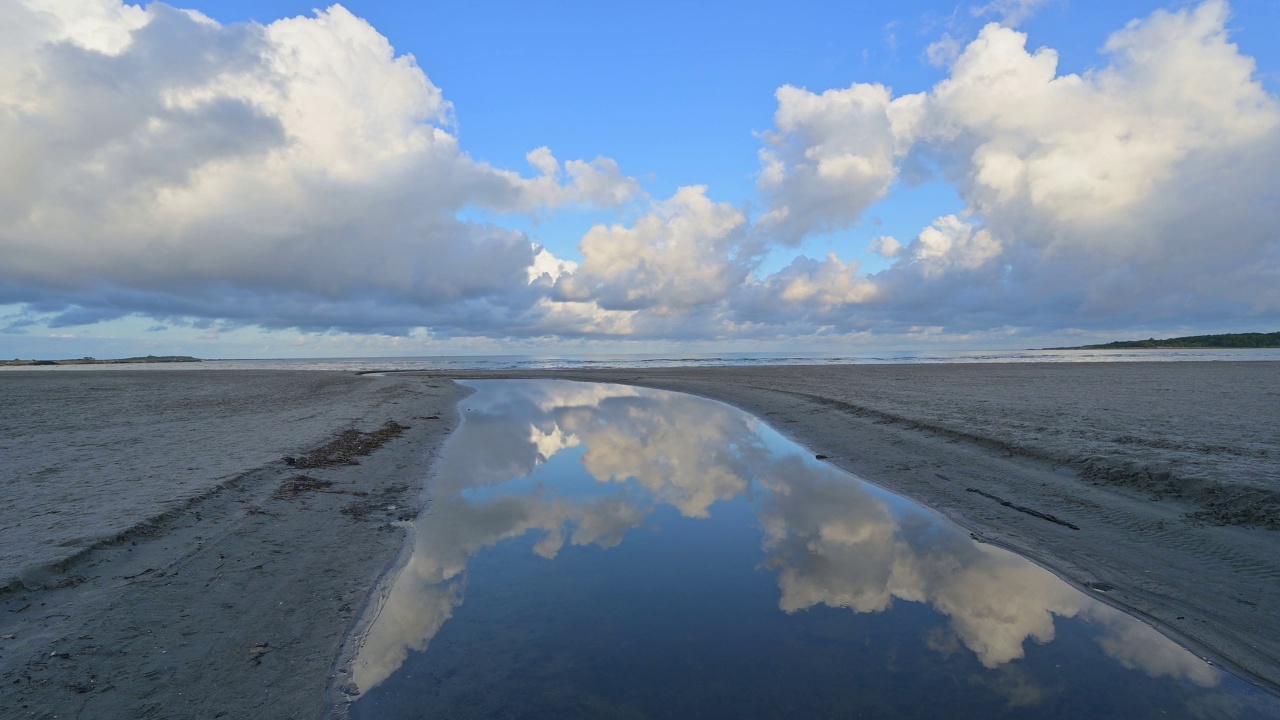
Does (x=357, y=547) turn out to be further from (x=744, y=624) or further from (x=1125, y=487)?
(x=1125, y=487)

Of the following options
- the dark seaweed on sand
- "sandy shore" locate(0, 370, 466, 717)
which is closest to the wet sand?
"sandy shore" locate(0, 370, 466, 717)

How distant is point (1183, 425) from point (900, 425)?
821cm

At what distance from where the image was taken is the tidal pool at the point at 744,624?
5.63 m

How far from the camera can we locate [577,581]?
876cm

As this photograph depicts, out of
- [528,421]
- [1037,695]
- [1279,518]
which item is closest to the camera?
[1037,695]

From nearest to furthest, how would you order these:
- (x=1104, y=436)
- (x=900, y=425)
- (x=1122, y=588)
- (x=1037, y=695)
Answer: (x=1037, y=695)
(x=1122, y=588)
(x=1104, y=436)
(x=900, y=425)

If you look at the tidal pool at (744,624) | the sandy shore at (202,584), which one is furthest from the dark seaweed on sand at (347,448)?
the tidal pool at (744,624)

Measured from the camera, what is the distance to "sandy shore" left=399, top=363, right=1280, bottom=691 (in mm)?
7488

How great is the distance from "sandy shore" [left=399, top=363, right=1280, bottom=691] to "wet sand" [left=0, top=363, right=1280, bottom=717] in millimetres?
47

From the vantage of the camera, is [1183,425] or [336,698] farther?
[1183,425]

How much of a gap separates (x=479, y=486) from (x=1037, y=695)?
41.0 ft

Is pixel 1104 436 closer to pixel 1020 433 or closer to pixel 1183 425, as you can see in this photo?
pixel 1020 433

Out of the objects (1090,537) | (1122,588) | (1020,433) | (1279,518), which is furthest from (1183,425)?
(1122,588)

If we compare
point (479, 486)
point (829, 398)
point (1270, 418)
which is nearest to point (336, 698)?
point (479, 486)
